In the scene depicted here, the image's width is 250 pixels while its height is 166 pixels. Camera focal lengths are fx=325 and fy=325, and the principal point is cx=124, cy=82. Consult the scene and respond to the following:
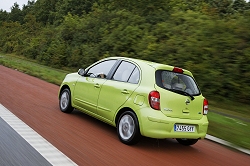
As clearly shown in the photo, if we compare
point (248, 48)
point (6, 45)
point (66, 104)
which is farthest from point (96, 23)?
point (6, 45)

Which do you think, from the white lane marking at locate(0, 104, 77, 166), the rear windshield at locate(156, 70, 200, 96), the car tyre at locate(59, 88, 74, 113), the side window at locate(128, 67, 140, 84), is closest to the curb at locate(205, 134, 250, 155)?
the rear windshield at locate(156, 70, 200, 96)

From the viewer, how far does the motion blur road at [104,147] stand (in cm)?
515

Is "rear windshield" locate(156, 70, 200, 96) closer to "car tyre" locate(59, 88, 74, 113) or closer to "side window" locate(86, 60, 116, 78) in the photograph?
"side window" locate(86, 60, 116, 78)

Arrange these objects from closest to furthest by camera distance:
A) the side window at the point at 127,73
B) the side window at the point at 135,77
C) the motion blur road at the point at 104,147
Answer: the motion blur road at the point at 104,147 < the side window at the point at 135,77 < the side window at the point at 127,73

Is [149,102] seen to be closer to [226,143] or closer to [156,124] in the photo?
[156,124]

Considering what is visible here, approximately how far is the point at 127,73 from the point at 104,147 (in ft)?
5.61

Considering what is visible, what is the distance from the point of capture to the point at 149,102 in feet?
19.1

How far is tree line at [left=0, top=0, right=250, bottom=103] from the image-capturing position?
→ 44.3 ft

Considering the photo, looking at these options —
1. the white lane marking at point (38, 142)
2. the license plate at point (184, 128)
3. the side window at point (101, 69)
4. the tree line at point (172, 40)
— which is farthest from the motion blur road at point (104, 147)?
the tree line at point (172, 40)

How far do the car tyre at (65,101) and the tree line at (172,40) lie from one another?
7.33 meters

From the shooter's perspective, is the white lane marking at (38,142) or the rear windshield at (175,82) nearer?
the white lane marking at (38,142)

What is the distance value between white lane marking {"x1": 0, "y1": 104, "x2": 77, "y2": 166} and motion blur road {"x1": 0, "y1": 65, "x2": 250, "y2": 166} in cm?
11

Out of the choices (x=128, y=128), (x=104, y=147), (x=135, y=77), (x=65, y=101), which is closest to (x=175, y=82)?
(x=135, y=77)

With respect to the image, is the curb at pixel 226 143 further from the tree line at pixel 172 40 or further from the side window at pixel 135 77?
the tree line at pixel 172 40
